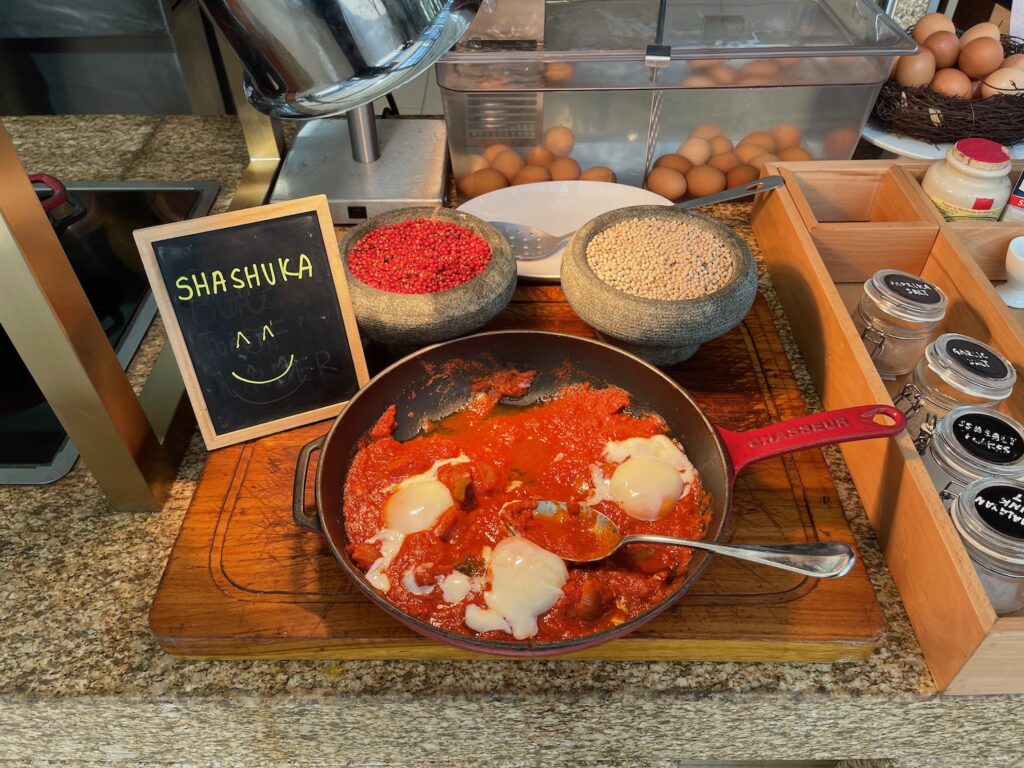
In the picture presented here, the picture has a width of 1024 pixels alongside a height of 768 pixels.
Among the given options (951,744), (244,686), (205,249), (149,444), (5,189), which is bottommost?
(951,744)

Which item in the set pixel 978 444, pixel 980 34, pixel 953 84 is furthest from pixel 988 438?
pixel 980 34

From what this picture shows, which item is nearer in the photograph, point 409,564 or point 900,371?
point 409,564

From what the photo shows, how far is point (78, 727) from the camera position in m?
0.82

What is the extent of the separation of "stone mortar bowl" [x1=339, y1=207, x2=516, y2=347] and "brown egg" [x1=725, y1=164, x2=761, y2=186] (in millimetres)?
591

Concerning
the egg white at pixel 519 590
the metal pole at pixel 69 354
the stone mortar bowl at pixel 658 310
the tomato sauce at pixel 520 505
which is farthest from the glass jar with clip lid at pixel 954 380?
the metal pole at pixel 69 354

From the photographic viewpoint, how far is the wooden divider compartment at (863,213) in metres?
1.17

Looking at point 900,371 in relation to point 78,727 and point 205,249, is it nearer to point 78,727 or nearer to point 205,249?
point 205,249

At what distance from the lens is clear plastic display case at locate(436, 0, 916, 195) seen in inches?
49.2

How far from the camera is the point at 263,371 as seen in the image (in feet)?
3.12

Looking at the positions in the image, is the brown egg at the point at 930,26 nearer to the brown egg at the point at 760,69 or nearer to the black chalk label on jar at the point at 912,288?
the brown egg at the point at 760,69

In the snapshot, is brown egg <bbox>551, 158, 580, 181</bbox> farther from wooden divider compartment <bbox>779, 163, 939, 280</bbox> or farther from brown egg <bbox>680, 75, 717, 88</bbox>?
wooden divider compartment <bbox>779, 163, 939, 280</bbox>

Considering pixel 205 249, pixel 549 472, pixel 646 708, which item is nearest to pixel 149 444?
pixel 205 249

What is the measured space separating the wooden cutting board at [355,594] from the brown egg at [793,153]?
712mm

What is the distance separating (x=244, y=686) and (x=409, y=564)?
0.22m
